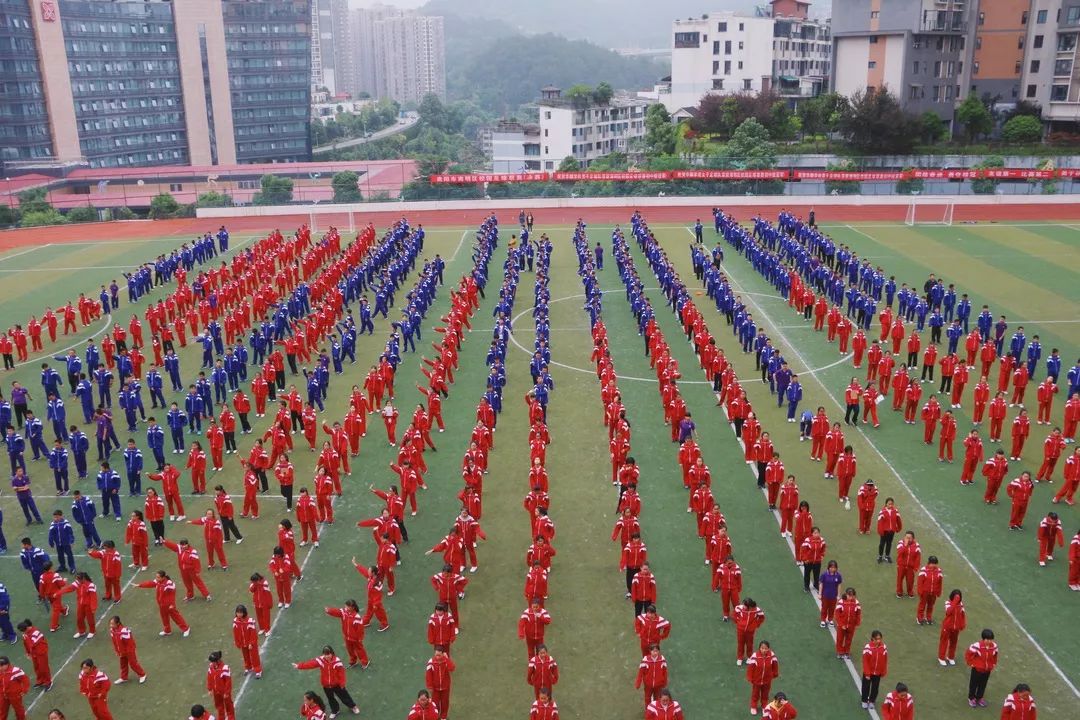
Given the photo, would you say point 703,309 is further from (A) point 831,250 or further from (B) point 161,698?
(B) point 161,698

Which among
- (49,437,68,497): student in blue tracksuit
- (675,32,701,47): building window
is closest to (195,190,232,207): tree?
(49,437,68,497): student in blue tracksuit

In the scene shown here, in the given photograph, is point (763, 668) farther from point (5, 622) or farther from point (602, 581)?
point (5, 622)

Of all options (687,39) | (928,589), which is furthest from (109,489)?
(687,39)

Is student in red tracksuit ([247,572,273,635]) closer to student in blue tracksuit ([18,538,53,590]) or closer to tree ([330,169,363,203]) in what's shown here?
student in blue tracksuit ([18,538,53,590])

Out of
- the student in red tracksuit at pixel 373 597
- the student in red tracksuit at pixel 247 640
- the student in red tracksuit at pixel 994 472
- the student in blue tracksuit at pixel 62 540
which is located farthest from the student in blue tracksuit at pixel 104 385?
the student in red tracksuit at pixel 994 472

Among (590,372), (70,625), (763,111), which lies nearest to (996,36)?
(763,111)

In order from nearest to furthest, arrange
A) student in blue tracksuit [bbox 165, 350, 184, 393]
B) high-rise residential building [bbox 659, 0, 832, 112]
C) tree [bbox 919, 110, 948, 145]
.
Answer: student in blue tracksuit [bbox 165, 350, 184, 393] → tree [bbox 919, 110, 948, 145] → high-rise residential building [bbox 659, 0, 832, 112]
